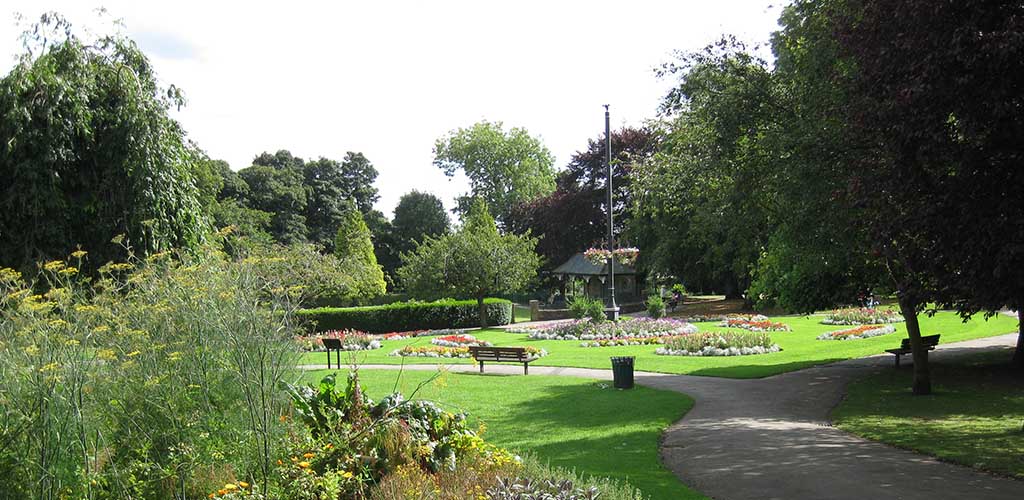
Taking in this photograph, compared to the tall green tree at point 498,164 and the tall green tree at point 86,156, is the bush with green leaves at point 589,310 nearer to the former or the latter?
the tall green tree at point 86,156

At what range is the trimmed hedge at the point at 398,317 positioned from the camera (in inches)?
1422

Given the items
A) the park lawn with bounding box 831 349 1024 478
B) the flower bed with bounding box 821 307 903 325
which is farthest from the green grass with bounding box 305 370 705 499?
the flower bed with bounding box 821 307 903 325

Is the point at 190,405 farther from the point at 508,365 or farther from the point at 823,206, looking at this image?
the point at 508,365

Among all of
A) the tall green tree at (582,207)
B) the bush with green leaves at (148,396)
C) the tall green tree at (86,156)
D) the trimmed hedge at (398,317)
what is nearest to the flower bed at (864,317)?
the trimmed hedge at (398,317)

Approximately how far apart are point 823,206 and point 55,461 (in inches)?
448

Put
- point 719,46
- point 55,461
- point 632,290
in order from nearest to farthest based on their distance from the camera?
point 55,461
point 719,46
point 632,290

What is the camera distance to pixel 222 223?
43812 millimetres

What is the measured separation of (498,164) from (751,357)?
52664 millimetres

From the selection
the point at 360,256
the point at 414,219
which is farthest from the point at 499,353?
the point at 414,219

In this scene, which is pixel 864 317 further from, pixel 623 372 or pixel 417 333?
pixel 623 372

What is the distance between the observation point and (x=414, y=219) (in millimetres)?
66188

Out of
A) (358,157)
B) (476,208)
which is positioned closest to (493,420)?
(476,208)

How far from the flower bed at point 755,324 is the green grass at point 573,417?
47.6 feet

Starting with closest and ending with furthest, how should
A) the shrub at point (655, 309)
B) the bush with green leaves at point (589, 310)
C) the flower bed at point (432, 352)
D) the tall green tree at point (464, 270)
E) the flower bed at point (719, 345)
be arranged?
1. the flower bed at point (719, 345)
2. the flower bed at point (432, 352)
3. the bush with green leaves at point (589, 310)
4. the tall green tree at point (464, 270)
5. the shrub at point (655, 309)
